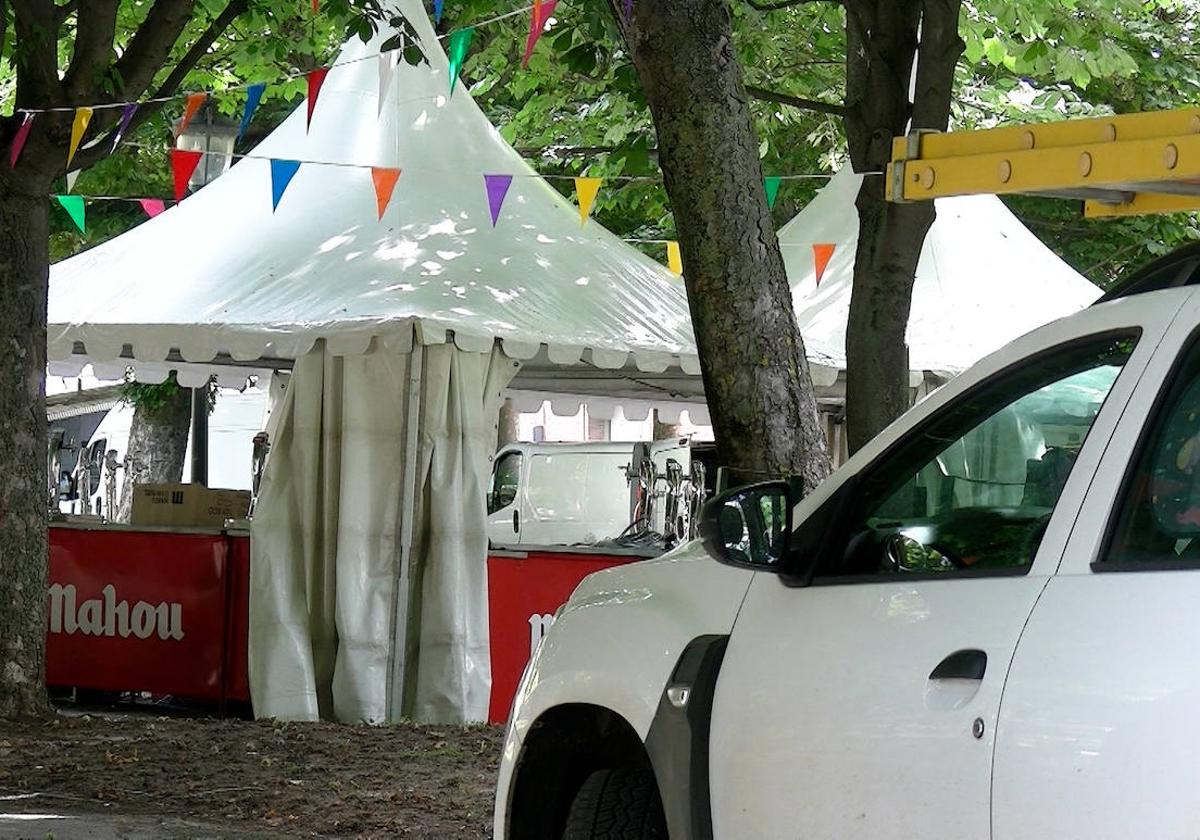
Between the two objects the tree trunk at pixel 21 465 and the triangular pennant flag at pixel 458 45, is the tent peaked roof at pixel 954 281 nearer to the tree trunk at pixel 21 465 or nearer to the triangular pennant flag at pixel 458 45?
the triangular pennant flag at pixel 458 45

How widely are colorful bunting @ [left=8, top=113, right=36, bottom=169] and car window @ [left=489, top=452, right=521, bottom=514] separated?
1093 cm

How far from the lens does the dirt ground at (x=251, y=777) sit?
26.7 feet

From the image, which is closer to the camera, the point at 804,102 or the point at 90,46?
the point at 804,102

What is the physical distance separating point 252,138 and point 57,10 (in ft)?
40.1

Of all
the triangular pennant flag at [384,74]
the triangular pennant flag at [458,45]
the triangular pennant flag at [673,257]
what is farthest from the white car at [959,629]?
the triangular pennant flag at [673,257]

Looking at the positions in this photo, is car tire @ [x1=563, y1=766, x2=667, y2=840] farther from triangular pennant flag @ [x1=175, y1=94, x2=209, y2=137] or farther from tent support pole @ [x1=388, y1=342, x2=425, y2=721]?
triangular pennant flag @ [x1=175, y1=94, x2=209, y2=137]

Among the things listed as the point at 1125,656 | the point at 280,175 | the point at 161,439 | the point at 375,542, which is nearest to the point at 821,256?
the point at 280,175

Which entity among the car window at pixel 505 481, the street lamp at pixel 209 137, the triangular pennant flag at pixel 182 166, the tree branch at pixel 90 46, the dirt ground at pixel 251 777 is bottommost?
the dirt ground at pixel 251 777

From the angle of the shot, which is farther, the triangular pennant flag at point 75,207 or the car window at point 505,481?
the car window at point 505,481

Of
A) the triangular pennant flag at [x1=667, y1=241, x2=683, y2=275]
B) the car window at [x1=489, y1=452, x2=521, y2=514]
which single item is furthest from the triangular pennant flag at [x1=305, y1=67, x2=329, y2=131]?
the car window at [x1=489, y1=452, x2=521, y2=514]

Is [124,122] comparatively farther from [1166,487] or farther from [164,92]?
[1166,487]

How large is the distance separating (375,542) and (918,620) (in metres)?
7.74

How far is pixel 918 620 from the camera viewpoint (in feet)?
11.9

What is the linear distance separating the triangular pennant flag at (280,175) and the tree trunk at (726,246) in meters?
5.34
